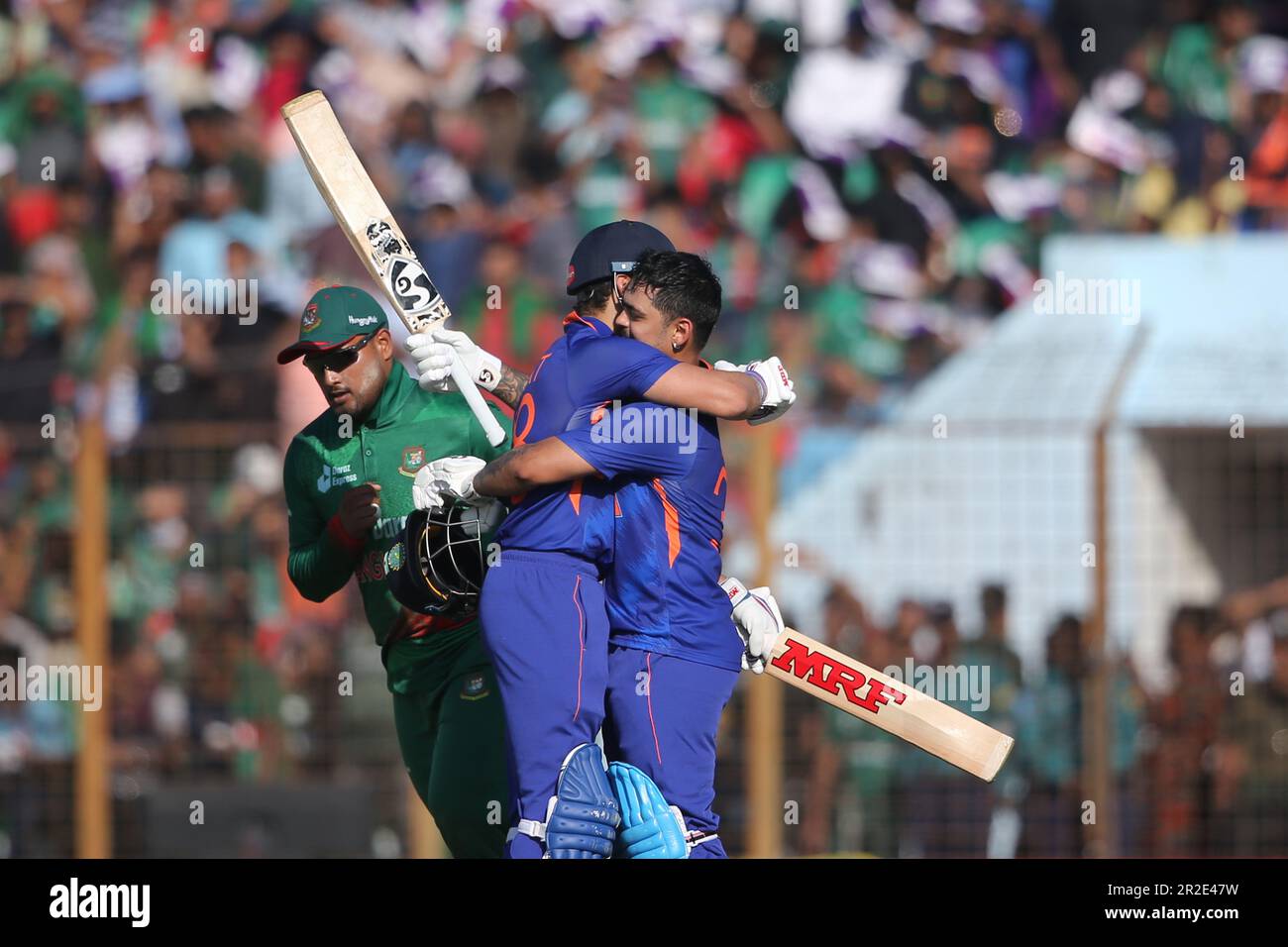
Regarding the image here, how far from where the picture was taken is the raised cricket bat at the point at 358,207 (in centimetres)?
603

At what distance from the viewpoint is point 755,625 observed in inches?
218

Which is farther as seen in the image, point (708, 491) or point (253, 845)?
point (253, 845)

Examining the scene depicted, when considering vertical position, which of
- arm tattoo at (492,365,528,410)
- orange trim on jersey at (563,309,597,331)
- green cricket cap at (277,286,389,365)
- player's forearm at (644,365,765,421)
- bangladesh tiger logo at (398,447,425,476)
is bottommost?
bangladesh tiger logo at (398,447,425,476)

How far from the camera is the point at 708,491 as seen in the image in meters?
5.38

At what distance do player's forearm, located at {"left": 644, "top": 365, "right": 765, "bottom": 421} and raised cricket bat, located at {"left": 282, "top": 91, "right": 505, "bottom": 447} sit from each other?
1119 millimetres

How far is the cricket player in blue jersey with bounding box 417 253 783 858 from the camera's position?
511 cm

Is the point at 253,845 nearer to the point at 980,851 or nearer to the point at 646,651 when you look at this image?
the point at 980,851

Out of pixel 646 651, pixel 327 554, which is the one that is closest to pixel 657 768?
pixel 646 651

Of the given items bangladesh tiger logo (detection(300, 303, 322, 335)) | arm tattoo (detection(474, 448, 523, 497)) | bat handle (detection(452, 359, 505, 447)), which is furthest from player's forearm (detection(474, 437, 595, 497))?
bangladesh tiger logo (detection(300, 303, 322, 335))

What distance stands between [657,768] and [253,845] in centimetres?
391

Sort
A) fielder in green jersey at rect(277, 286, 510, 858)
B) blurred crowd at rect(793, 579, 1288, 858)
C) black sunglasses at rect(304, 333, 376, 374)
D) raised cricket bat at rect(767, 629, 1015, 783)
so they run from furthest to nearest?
blurred crowd at rect(793, 579, 1288, 858)
black sunglasses at rect(304, 333, 376, 374)
fielder in green jersey at rect(277, 286, 510, 858)
raised cricket bat at rect(767, 629, 1015, 783)

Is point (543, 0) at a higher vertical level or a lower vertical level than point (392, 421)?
higher

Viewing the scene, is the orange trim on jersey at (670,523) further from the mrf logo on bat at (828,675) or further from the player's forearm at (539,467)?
the mrf logo on bat at (828,675)

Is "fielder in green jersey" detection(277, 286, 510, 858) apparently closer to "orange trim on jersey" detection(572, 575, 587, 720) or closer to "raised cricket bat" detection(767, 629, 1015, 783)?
"orange trim on jersey" detection(572, 575, 587, 720)
